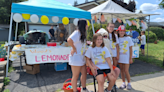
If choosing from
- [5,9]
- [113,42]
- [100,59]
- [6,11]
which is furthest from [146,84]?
[6,11]

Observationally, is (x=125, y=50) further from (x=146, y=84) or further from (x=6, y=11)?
(x=6, y=11)

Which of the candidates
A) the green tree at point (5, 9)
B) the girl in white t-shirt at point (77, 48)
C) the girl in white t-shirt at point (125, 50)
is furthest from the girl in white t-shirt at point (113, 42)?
the green tree at point (5, 9)

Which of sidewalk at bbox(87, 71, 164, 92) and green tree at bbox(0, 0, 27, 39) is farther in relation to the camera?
green tree at bbox(0, 0, 27, 39)

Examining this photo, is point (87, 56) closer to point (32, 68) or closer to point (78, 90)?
point (78, 90)

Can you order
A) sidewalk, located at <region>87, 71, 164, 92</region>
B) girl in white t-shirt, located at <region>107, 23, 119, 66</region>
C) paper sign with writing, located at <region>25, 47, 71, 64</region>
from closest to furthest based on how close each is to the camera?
girl in white t-shirt, located at <region>107, 23, 119, 66</region> → sidewalk, located at <region>87, 71, 164, 92</region> → paper sign with writing, located at <region>25, 47, 71, 64</region>

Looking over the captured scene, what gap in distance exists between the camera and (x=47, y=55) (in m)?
4.21

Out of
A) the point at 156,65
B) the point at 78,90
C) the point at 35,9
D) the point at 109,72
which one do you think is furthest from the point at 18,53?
the point at 156,65

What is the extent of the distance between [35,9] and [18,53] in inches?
66.7

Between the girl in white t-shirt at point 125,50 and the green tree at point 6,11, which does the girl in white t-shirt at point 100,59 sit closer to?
the girl in white t-shirt at point 125,50

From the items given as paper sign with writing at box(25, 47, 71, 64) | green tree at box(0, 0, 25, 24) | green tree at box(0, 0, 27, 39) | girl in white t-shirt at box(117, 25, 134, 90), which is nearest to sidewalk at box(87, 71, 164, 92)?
girl in white t-shirt at box(117, 25, 134, 90)

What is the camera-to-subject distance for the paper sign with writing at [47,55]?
402 centimetres

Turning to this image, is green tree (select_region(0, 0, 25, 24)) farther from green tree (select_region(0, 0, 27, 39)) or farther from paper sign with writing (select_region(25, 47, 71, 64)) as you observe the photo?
paper sign with writing (select_region(25, 47, 71, 64))

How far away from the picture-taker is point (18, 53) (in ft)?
13.9

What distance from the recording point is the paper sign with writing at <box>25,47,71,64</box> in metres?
4.02
